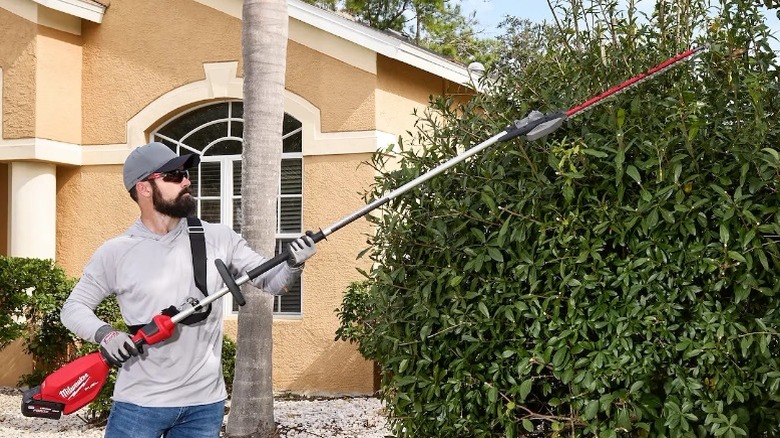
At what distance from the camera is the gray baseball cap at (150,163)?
380 cm

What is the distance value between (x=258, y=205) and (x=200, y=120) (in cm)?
380

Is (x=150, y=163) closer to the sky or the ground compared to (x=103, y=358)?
closer to the sky

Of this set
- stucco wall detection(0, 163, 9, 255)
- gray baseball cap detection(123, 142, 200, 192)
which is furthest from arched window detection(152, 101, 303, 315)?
gray baseball cap detection(123, 142, 200, 192)

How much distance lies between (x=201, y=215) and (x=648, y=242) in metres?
7.64

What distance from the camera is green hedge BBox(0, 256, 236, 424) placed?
377 inches

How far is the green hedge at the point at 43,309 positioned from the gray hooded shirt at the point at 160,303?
5815 millimetres

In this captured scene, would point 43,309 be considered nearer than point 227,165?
Yes

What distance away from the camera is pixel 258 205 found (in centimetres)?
734

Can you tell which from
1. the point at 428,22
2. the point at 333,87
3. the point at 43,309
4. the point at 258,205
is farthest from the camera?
the point at 428,22

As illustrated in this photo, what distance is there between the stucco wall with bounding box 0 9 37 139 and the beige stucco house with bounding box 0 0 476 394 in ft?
0.05

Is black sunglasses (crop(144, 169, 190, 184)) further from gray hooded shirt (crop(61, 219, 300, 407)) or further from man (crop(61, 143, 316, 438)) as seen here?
gray hooded shirt (crop(61, 219, 300, 407))

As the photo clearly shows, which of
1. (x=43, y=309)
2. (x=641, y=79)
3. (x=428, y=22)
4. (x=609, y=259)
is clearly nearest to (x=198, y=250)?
(x=609, y=259)

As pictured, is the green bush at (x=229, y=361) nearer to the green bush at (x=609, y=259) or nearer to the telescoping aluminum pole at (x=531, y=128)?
the green bush at (x=609, y=259)

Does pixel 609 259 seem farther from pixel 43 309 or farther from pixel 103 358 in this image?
pixel 43 309
